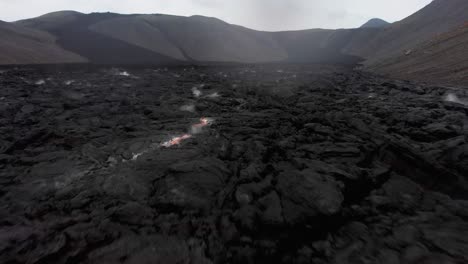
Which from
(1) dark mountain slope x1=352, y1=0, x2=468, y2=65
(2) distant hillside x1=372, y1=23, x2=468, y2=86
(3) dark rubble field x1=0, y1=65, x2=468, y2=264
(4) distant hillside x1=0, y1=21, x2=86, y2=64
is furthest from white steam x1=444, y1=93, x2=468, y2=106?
(4) distant hillside x1=0, y1=21, x2=86, y2=64

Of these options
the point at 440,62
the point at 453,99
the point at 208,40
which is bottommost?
the point at 453,99

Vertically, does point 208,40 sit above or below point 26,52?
above

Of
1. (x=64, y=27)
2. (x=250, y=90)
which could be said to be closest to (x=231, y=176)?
(x=250, y=90)

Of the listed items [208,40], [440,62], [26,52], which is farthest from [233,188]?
[208,40]

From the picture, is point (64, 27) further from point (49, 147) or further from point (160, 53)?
point (49, 147)

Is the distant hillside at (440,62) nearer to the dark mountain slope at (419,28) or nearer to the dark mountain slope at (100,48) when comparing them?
the dark mountain slope at (419,28)

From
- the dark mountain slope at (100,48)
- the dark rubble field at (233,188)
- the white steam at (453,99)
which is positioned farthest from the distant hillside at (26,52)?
the white steam at (453,99)

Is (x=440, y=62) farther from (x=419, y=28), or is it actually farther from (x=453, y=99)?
(x=419, y=28)
